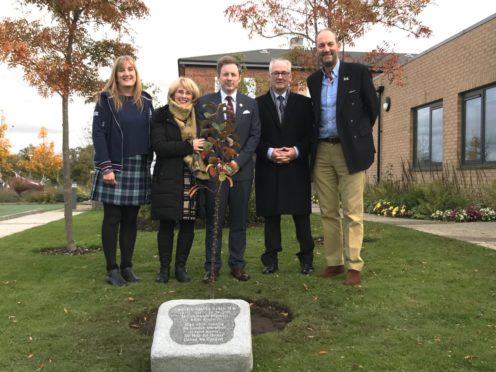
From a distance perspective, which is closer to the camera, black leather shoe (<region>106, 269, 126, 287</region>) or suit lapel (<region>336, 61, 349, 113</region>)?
suit lapel (<region>336, 61, 349, 113</region>)

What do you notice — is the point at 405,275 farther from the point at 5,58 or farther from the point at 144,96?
the point at 5,58

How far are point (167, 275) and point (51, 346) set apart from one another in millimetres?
1413

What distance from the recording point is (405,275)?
4676 millimetres

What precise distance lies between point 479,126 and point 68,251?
8.66 metres

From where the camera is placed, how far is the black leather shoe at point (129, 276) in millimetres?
4516

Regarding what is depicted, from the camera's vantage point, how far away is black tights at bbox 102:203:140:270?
14.5ft

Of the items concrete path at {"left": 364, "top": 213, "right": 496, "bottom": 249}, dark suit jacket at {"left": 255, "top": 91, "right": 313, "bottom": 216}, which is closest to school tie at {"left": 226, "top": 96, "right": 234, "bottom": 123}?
dark suit jacket at {"left": 255, "top": 91, "right": 313, "bottom": 216}

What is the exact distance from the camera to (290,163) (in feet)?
15.2

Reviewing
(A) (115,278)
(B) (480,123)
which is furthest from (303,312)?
(B) (480,123)

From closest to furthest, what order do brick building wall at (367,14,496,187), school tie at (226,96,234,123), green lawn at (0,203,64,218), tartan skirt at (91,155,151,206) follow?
1. school tie at (226,96,234,123)
2. tartan skirt at (91,155,151,206)
3. brick building wall at (367,14,496,187)
4. green lawn at (0,203,64,218)

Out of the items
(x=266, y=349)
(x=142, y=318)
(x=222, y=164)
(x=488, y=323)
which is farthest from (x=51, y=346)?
(x=488, y=323)

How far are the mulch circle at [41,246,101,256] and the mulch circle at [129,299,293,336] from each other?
2912 millimetres

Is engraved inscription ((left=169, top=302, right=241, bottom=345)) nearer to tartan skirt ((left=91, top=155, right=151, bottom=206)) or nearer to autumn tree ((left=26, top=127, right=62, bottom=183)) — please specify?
tartan skirt ((left=91, top=155, right=151, bottom=206))

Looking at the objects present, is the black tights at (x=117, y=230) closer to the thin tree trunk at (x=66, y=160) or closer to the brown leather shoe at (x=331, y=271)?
the brown leather shoe at (x=331, y=271)
